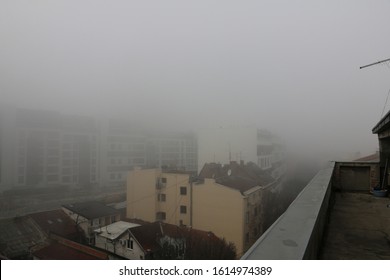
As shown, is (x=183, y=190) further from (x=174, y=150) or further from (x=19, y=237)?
(x=174, y=150)

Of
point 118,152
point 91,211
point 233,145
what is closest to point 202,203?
point 91,211

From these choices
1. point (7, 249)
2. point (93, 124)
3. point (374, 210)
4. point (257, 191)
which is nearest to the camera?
point (374, 210)

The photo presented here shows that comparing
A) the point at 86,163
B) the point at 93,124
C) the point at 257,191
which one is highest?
the point at 93,124

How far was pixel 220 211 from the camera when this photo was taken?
7.72 metres

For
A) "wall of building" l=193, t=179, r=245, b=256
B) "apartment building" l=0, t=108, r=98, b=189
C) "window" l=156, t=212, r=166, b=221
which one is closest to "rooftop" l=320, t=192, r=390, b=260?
"wall of building" l=193, t=179, r=245, b=256

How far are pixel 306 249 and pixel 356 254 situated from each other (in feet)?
2.71

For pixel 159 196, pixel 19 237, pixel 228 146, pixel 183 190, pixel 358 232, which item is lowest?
pixel 19 237

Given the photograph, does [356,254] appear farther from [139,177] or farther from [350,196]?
[139,177]

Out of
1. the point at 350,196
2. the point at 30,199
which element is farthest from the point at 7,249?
the point at 350,196

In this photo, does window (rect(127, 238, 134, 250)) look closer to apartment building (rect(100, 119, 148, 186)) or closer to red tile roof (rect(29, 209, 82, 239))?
red tile roof (rect(29, 209, 82, 239))

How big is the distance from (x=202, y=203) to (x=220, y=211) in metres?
0.68

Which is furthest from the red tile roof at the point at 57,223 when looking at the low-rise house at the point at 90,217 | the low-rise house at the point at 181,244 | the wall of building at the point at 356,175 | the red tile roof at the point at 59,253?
the wall of building at the point at 356,175

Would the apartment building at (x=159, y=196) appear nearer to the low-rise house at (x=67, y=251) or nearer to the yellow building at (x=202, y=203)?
the yellow building at (x=202, y=203)

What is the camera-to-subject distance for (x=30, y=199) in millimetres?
10172
